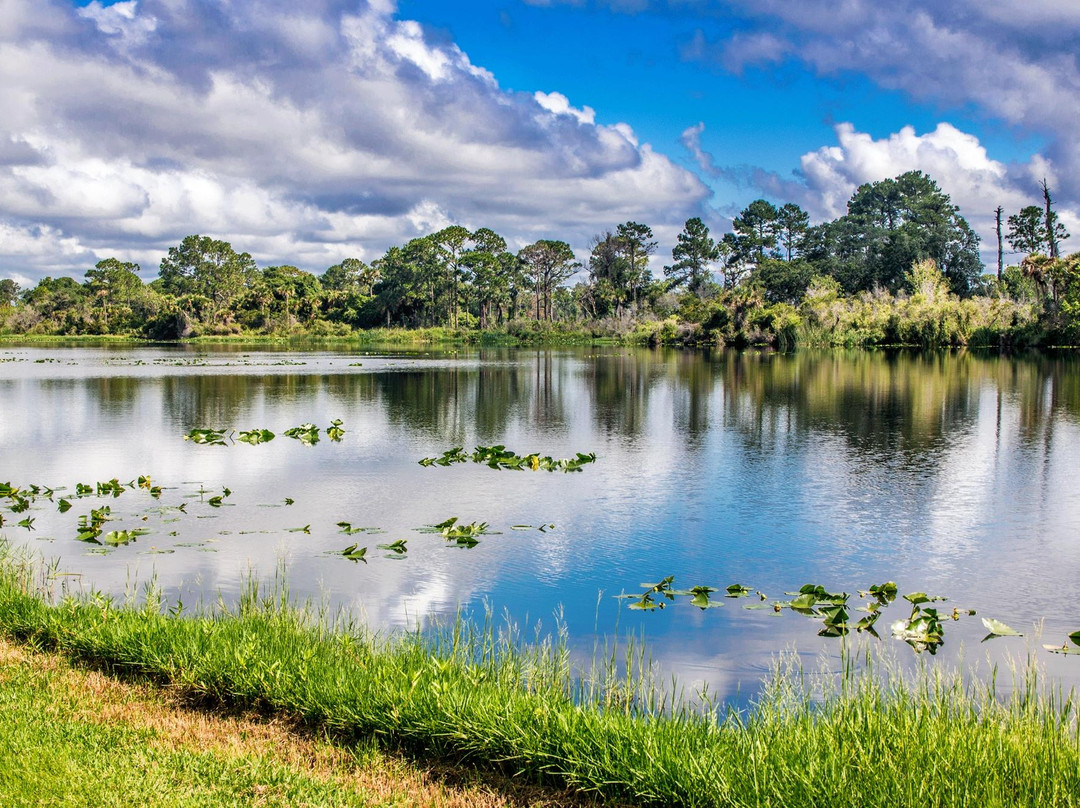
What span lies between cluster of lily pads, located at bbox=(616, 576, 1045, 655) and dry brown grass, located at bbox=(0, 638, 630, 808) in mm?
3965

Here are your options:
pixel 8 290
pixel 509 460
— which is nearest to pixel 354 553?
pixel 509 460

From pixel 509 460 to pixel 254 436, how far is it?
7.02m

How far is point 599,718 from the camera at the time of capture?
5070mm

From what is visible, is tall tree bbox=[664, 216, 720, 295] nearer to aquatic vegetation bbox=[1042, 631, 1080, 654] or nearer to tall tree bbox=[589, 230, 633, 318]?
tall tree bbox=[589, 230, 633, 318]

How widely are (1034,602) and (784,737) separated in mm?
5296

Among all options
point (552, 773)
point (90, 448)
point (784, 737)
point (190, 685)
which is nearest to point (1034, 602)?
point (784, 737)

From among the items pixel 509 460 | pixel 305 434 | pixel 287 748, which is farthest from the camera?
pixel 305 434

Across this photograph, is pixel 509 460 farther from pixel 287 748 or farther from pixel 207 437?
pixel 287 748

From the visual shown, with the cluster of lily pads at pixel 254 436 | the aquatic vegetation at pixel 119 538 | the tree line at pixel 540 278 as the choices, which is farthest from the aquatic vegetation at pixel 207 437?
the tree line at pixel 540 278

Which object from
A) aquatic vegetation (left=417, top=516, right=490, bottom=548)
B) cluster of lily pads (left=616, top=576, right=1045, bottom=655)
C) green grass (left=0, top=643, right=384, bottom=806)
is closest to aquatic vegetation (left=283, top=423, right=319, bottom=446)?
aquatic vegetation (left=417, top=516, right=490, bottom=548)

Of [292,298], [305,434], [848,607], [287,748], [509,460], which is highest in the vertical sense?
[292,298]

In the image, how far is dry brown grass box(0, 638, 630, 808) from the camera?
4.70 m

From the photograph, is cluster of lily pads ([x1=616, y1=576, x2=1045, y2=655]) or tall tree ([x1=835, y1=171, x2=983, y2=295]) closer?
cluster of lily pads ([x1=616, y1=576, x2=1045, y2=655])

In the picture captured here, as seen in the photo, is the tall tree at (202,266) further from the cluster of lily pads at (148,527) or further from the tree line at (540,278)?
Result: the cluster of lily pads at (148,527)
